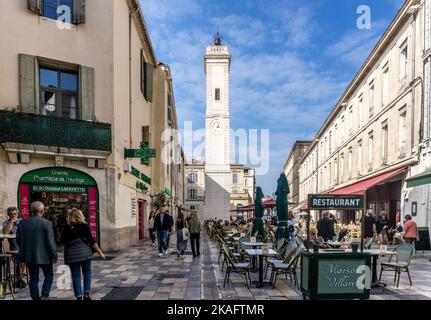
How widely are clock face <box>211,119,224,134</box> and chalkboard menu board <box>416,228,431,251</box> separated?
36822 millimetres

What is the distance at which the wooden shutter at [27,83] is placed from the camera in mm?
11180

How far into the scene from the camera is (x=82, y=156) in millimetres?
11898

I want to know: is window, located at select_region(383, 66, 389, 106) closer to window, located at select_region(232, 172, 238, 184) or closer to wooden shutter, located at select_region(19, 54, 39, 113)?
wooden shutter, located at select_region(19, 54, 39, 113)

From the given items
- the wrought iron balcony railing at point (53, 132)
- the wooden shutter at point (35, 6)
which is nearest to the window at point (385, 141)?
the wrought iron balcony railing at point (53, 132)

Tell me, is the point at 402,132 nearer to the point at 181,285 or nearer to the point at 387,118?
the point at 387,118

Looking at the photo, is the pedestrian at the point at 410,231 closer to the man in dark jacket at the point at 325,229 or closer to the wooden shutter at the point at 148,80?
the man in dark jacket at the point at 325,229

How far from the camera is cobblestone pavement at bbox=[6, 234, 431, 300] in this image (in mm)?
6555

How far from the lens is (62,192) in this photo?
39.6ft

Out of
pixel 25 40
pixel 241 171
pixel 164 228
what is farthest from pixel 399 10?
pixel 241 171

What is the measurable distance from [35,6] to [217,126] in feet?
126

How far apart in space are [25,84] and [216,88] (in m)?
39.0

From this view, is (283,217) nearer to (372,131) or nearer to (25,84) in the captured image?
(25,84)

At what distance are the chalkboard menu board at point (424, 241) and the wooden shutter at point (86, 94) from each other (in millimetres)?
14039

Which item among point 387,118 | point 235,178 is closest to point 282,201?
point 387,118
